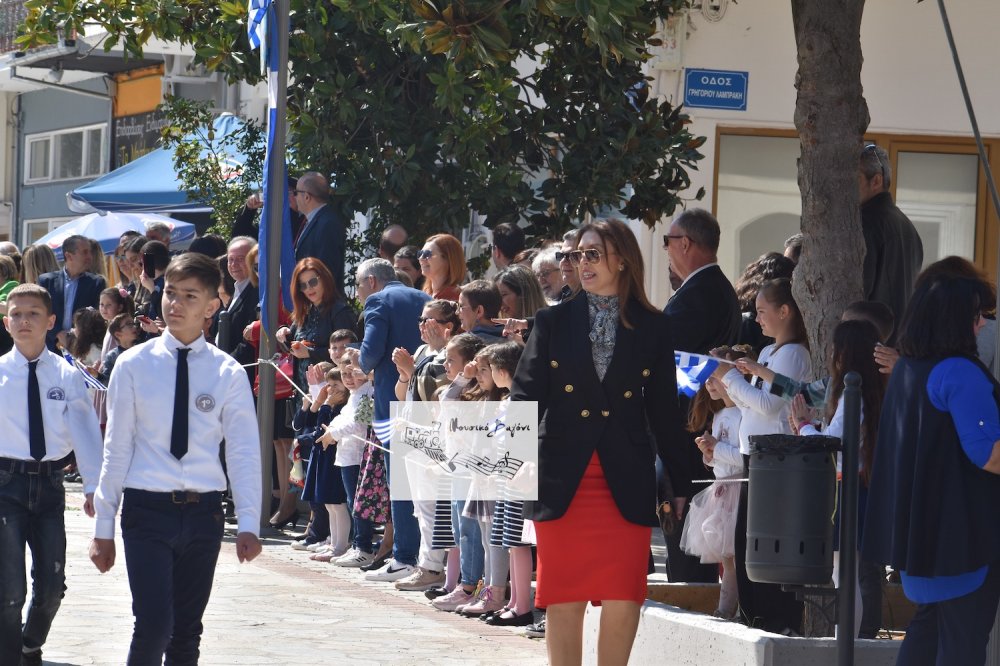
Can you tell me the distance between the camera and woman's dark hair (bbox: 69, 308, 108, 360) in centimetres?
1620

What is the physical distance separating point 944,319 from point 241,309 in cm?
874

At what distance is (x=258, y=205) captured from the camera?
1458cm

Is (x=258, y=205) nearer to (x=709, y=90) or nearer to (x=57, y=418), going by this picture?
(x=709, y=90)

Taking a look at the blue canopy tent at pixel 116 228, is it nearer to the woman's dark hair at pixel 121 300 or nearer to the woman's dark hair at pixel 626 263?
the woman's dark hair at pixel 121 300

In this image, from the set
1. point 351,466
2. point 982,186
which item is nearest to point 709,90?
point 982,186

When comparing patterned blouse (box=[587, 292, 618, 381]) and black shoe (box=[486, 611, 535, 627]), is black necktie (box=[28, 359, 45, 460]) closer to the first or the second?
patterned blouse (box=[587, 292, 618, 381])

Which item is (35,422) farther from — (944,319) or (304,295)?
(304,295)

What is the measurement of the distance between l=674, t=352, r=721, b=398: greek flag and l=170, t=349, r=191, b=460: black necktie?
8.51 feet

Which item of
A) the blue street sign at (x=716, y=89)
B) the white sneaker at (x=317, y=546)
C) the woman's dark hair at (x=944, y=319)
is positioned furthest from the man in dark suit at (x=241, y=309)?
the woman's dark hair at (x=944, y=319)

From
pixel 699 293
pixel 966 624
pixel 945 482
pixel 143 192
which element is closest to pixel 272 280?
pixel 699 293

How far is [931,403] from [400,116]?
859 centimetres

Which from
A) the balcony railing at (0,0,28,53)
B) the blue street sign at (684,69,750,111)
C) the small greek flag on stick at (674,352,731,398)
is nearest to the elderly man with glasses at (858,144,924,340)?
the small greek flag on stick at (674,352,731,398)

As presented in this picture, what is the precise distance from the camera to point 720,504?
329 inches

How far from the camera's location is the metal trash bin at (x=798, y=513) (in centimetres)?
637
